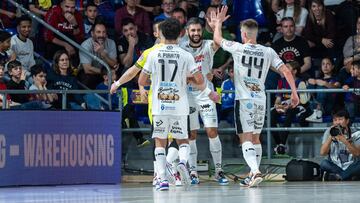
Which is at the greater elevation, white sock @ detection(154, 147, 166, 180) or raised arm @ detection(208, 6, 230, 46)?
raised arm @ detection(208, 6, 230, 46)

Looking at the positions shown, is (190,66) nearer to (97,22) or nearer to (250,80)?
(250,80)

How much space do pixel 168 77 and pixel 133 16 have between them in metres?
7.25

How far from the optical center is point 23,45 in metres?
21.4

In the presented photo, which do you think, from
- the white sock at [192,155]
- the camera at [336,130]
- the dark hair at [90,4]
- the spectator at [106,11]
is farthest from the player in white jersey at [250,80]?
the spectator at [106,11]

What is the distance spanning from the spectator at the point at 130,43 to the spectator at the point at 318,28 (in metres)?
3.48

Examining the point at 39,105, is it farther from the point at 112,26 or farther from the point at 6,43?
the point at 112,26

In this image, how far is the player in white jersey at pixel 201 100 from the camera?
18234mm

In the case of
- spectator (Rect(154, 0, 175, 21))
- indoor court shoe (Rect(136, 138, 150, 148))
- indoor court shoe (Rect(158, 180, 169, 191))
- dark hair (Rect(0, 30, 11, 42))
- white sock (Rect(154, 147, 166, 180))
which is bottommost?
indoor court shoe (Rect(158, 180, 169, 191))

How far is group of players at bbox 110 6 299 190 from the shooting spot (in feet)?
52.2

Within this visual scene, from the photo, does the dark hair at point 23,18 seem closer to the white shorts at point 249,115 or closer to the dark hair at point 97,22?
the dark hair at point 97,22

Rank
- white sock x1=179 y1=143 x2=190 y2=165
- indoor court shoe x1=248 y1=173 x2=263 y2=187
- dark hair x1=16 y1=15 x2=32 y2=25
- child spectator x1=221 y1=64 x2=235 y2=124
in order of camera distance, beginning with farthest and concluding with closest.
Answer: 1. dark hair x1=16 y1=15 x2=32 y2=25
2. child spectator x1=221 y1=64 x2=235 y2=124
3. indoor court shoe x1=248 y1=173 x2=263 y2=187
4. white sock x1=179 y1=143 x2=190 y2=165

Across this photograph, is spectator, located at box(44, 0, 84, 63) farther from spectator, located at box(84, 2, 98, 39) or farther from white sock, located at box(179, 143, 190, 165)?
white sock, located at box(179, 143, 190, 165)

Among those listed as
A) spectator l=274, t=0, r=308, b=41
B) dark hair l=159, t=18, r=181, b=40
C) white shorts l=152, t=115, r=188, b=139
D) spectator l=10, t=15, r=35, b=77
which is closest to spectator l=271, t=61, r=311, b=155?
spectator l=274, t=0, r=308, b=41

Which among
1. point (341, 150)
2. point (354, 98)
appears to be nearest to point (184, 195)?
point (341, 150)
